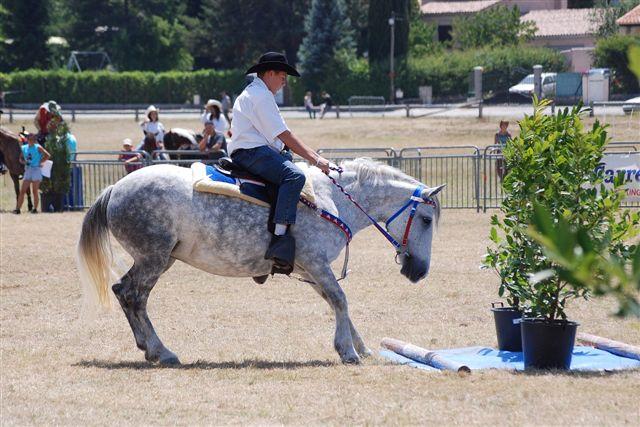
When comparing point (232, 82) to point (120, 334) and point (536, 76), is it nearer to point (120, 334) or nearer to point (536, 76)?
point (536, 76)

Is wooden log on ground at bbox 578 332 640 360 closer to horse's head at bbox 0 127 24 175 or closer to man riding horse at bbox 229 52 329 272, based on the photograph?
man riding horse at bbox 229 52 329 272

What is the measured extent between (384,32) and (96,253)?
6257cm

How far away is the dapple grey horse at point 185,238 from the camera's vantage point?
8336mm

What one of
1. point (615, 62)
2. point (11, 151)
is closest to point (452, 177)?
point (11, 151)

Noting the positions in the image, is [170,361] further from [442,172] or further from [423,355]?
[442,172]

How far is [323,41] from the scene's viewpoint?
→ 70.1 metres

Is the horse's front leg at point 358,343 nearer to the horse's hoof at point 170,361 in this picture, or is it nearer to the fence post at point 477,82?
the horse's hoof at point 170,361

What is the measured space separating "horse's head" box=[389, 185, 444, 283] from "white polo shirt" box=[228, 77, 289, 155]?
51.1 inches

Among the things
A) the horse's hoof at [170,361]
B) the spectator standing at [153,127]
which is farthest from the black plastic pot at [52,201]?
the horse's hoof at [170,361]

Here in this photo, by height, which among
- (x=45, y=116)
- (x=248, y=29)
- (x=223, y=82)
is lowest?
(x=45, y=116)

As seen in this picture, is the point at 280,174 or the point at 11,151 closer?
the point at 280,174

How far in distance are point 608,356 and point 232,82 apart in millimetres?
64007

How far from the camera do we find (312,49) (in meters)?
69.7

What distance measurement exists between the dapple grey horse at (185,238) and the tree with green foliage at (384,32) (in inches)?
2407
